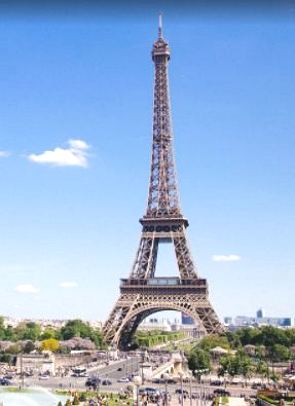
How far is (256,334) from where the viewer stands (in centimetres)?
5238

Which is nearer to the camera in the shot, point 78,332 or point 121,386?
point 121,386

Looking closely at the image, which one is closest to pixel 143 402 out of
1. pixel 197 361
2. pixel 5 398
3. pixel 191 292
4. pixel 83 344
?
pixel 5 398

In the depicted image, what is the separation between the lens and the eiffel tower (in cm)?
4800

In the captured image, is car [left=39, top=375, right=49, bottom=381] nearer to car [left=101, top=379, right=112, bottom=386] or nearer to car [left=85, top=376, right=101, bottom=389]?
car [left=101, top=379, right=112, bottom=386]

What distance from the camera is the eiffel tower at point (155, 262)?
1890 inches

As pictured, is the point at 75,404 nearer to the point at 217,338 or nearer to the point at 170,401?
the point at 170,401

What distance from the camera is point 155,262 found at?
52.3 m

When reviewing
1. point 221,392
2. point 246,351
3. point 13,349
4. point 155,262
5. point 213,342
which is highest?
point 155,262

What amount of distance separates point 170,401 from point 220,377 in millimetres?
11133

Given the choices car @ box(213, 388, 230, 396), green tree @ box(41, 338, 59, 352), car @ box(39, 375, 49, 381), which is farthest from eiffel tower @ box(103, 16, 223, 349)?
car @ box(213, 388, 230, 396)

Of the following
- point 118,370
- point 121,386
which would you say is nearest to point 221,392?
point 121,386

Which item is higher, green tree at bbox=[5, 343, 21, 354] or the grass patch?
green tree at bbox=[5, 343, 21, 354]

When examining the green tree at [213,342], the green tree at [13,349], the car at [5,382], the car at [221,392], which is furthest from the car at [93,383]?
the green tree at [13,349]

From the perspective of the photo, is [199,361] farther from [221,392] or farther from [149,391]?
[149,391]
